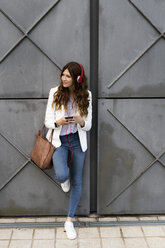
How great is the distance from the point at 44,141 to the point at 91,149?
0.68 m

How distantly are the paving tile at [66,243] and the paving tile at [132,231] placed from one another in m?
0.61

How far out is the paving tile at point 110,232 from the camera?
353cm

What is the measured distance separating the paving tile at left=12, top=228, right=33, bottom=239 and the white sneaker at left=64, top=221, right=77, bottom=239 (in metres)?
0.43

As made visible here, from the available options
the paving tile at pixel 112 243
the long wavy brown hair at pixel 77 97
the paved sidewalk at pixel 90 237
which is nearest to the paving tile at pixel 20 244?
the paved sidewalk at pixel 90 237

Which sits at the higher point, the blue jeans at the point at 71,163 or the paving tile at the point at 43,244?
the blue jeans at the point at 71,163

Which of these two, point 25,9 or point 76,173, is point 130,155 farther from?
point 25,9

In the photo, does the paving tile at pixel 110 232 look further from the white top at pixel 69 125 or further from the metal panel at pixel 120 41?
the metal panel at pixel 120 41

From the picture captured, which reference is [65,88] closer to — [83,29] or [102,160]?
[83,29]

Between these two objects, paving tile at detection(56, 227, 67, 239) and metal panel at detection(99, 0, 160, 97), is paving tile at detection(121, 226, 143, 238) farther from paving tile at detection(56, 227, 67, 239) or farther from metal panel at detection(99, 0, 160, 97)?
metal panel at detection(99, 0, 160, 97)

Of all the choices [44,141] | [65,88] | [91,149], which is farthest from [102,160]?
[65,88]

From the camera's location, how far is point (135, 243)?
133 inches

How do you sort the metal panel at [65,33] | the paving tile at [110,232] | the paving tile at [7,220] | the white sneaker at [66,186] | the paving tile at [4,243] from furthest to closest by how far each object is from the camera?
the paving tile at [7,220] < the white sneaker at [66,186] < the paving tile at [110,232] < the metal panel at [65,33] < the paving tile at [4,243]

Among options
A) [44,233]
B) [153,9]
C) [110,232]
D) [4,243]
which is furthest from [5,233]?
[153,9]

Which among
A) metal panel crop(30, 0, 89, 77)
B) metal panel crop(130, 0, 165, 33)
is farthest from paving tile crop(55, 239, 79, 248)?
metal panel crop(130, 0, 165, 33)
